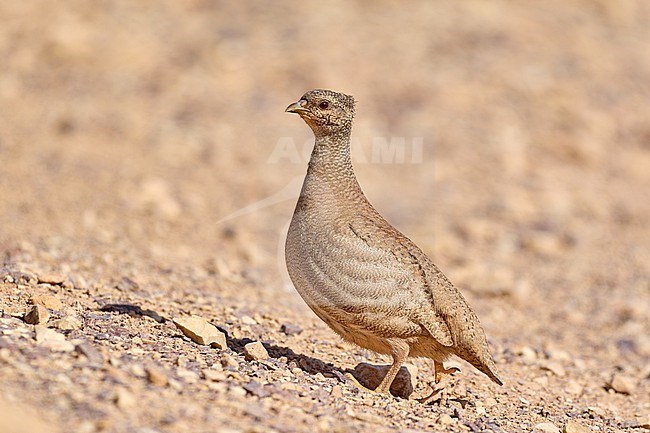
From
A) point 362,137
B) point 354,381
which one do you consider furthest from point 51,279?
point 362,137

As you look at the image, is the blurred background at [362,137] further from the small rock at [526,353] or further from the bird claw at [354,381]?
the bird claw at [354,381]

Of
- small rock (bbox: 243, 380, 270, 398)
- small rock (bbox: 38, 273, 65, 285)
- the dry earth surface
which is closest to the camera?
small rock (bbox: 243, 380, 270, 398)

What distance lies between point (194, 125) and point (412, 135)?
3947 millimetres

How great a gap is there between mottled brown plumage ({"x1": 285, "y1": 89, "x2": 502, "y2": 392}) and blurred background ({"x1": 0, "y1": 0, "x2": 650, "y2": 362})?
299 cm

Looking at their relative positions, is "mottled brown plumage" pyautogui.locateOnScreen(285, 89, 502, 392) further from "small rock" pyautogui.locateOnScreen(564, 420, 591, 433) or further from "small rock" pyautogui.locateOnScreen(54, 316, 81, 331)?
"small rock" pyautogui.locateOnScreen(54, 316, 81, 331)

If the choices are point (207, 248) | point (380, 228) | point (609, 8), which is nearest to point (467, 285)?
point (207, 248)

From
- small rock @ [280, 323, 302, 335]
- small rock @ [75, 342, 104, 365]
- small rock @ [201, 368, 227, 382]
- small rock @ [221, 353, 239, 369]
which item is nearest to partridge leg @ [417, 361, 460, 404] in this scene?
small rock @ [280, 323, 302, 335]

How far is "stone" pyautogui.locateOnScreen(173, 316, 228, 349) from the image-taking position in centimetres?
680

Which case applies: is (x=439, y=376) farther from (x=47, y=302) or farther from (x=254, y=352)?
(x=47, y=302)

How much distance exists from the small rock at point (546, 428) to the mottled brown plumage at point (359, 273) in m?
0.53

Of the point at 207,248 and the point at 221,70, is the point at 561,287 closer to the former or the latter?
the point at 207,248

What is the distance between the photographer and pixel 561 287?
495 inches

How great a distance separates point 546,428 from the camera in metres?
6.68

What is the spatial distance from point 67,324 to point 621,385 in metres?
5.27
